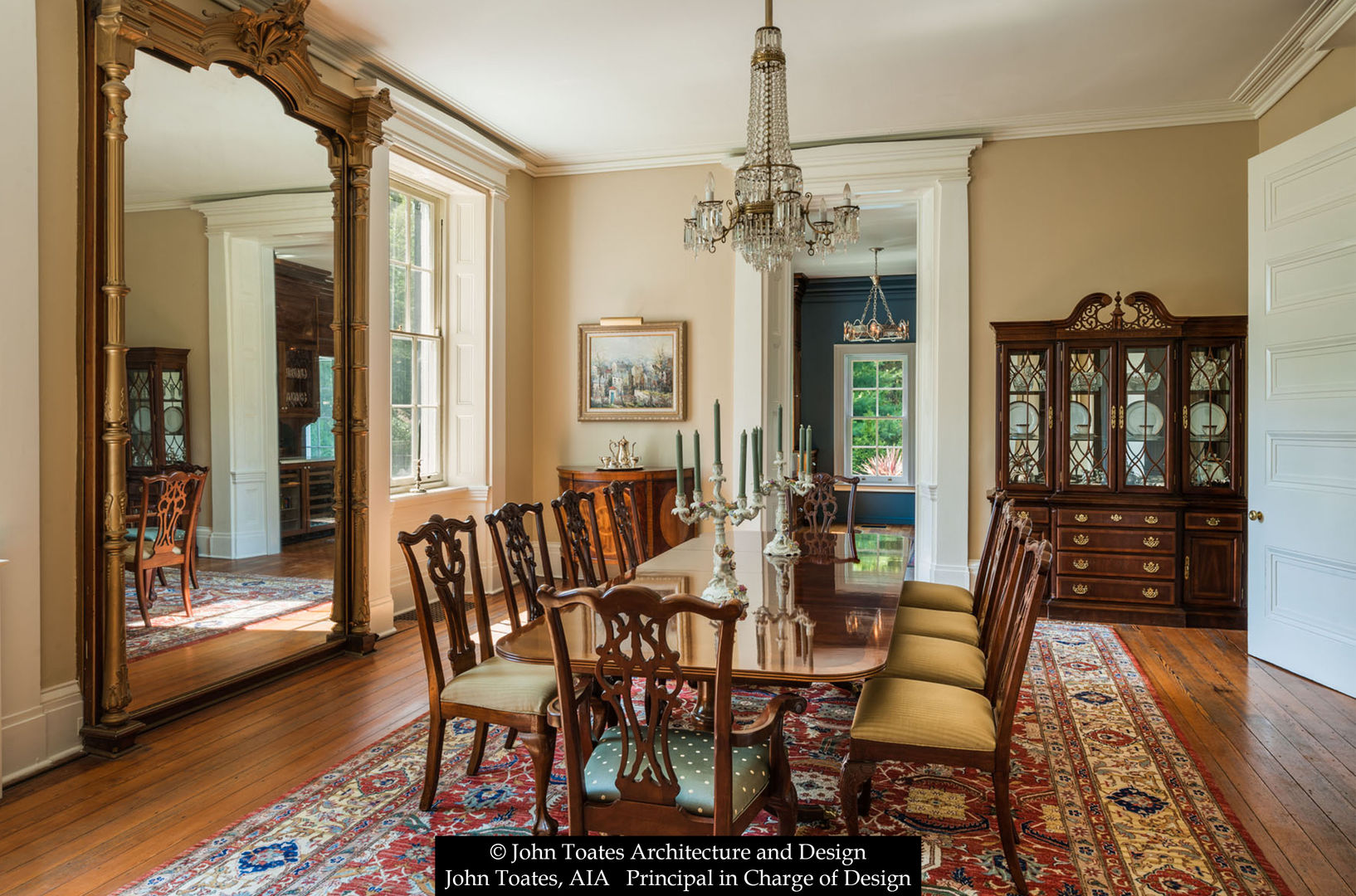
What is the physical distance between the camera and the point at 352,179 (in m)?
4.56

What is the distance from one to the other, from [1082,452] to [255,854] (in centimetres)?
494

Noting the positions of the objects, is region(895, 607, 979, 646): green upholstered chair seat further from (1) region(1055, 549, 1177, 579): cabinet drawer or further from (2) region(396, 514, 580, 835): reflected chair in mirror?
(1) region(1055, 549, 1177, 579): cabinet drawer

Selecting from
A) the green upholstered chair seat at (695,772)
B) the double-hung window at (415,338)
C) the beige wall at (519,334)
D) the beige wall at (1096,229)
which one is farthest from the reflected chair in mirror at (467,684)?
the beige wall at (1096,229)

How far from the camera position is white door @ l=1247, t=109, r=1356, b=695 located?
3881 mm

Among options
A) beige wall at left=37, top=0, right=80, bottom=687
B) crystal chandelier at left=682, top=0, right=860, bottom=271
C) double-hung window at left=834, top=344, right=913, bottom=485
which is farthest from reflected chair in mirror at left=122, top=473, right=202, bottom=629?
double-hung window at left=834, top=344, right=913, bottom=485

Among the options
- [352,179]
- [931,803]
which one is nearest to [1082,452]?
[931,803]

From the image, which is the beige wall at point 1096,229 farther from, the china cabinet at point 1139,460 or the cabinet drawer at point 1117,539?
the cabinet drawer at point 1117,539

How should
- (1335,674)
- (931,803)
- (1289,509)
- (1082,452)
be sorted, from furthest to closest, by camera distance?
(1082,452), (1289,509), (1335,674), (931,803)

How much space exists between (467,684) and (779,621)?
3.31ft

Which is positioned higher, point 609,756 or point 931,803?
point 609,756

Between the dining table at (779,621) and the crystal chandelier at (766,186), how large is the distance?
1.37m

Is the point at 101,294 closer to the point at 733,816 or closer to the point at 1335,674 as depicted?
the point at 733,816

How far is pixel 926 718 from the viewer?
7.67ft

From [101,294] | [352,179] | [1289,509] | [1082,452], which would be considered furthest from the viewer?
[1082,452]
